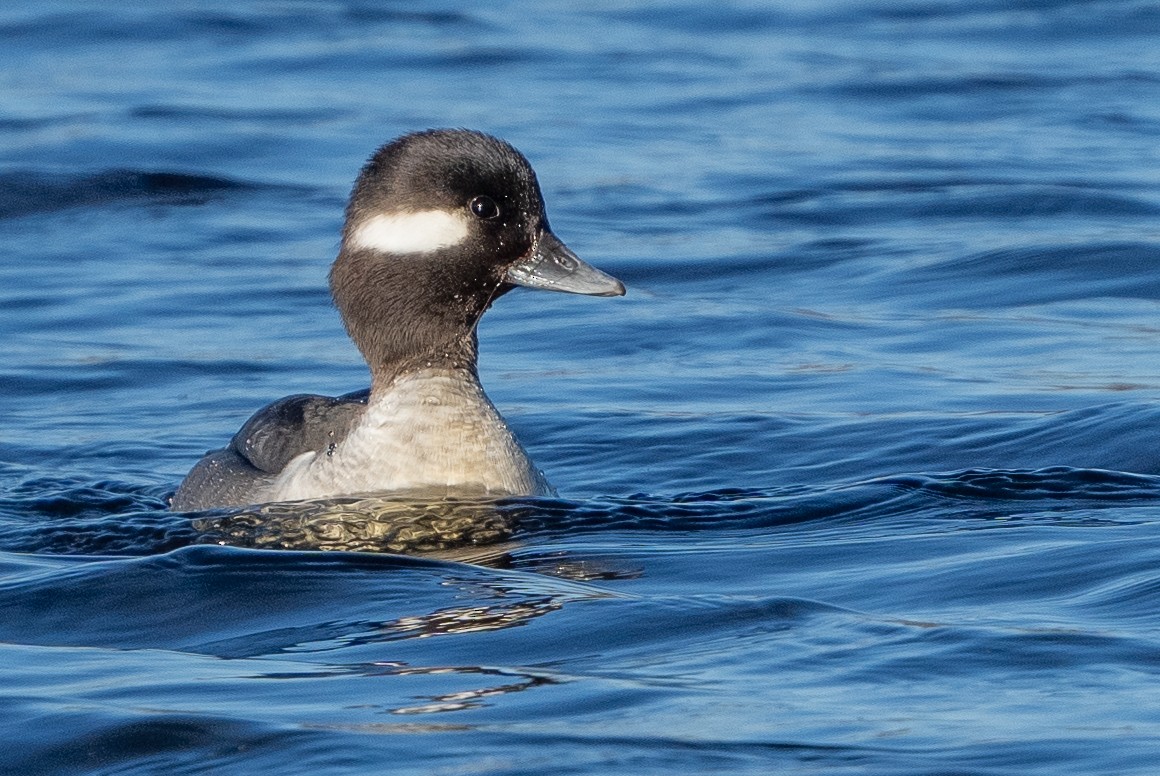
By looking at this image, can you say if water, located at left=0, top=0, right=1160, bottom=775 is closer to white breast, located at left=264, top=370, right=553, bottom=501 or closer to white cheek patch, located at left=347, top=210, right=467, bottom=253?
white breast, located at left=264, top=370, right=553, bottom=501

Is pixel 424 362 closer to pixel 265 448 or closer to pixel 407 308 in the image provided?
pixel 407 308

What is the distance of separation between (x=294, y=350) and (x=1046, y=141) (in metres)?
7.31

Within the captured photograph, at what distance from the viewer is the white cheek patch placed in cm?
755

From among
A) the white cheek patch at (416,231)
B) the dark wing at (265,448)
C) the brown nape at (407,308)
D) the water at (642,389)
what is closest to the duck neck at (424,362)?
the brown nape at (407,308)

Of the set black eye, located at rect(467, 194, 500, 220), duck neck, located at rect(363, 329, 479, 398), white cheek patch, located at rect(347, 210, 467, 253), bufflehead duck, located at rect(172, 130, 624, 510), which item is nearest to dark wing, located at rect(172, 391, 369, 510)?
bufflehead duck, located at rect(172, 130, 624, 510)

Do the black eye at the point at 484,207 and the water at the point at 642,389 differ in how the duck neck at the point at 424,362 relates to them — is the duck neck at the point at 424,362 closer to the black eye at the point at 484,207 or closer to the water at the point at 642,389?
the black eye at the point at 484,207

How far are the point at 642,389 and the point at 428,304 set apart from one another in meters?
2.77

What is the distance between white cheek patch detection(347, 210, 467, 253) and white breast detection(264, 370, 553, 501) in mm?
486

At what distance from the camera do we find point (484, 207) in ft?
25.2

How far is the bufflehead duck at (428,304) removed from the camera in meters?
7.59

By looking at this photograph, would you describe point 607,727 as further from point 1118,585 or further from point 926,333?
point 926,333

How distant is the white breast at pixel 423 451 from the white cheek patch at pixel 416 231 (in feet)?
1.59

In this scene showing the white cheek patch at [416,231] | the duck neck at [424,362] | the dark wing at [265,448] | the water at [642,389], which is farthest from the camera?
the dark wing at [265,448]

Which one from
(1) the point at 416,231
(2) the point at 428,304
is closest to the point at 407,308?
(2) the point at 428,304
